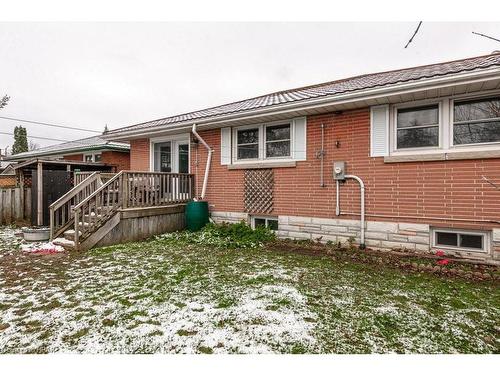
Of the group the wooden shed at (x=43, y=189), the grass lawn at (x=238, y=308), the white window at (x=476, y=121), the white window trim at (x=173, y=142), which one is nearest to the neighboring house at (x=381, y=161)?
the white window at (x=476, y=121)

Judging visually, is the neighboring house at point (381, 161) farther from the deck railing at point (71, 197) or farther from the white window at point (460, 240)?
the deck railing at point (71, 197)

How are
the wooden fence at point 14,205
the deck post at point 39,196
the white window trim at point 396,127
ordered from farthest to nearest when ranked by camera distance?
the wooden fence at point 14,205 → the deck post at point 39,196 → the white window trim at point 396,127

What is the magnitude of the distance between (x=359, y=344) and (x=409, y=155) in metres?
4.34

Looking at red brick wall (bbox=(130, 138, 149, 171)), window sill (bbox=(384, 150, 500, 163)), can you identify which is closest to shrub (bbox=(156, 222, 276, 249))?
window sill (bbox=(384, 150, 500, 163))

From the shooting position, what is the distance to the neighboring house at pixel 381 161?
4855 millimetres

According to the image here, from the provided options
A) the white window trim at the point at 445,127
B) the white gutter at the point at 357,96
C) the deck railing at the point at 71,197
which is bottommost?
the deck railing at the point at 71,197

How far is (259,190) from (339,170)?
227 centimetres

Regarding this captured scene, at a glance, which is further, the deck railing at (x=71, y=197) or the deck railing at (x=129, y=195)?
the deck railing at (x=71, y=197)

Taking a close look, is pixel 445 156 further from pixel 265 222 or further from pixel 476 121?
pixel 265 222

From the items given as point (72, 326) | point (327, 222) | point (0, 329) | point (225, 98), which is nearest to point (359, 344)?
point (72, 326)

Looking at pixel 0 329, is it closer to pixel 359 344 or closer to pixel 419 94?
pixel 359 344

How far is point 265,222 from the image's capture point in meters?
7.61

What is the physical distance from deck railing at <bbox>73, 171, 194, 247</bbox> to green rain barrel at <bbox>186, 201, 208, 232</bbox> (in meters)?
0.72

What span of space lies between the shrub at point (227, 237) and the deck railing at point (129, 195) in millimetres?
1154
